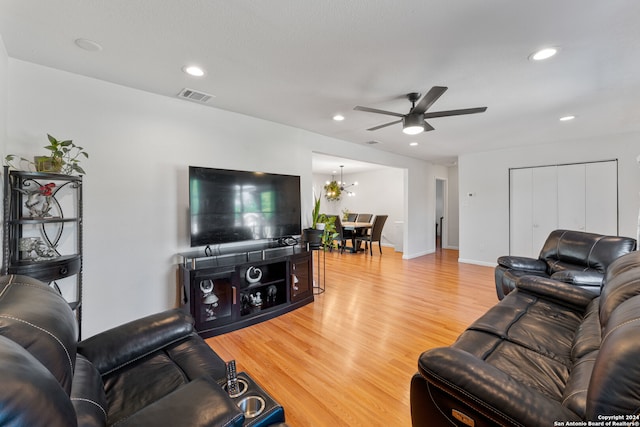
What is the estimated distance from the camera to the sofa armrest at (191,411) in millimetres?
819

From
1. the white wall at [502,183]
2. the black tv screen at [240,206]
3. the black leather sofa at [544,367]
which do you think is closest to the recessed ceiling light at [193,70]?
the black tv screen at [240,206]

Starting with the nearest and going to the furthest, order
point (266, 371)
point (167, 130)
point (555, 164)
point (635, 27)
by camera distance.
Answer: point (635, 27) < point (266, 371) < point (167, 130) < point (555, 164)

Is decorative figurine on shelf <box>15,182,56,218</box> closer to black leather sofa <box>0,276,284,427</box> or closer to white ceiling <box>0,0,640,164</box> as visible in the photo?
white ceiling <box>0,0,640,164</box>

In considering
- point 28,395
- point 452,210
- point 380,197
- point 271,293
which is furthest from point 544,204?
point 28,395

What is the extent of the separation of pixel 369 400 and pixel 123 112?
3.23 metres

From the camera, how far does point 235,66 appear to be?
229cm

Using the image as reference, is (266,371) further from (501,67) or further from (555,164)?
(555,164)

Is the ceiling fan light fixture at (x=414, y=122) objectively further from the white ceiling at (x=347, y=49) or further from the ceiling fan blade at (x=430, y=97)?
the white ceiling at (x=347, y=49)

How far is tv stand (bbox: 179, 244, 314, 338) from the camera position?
267 centimetres

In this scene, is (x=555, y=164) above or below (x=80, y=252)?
above

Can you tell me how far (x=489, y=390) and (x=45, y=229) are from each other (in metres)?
3.19

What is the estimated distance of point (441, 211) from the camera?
8.56m

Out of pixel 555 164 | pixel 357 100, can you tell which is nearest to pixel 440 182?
pixel 555 164

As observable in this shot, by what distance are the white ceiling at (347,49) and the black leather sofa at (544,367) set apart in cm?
159
